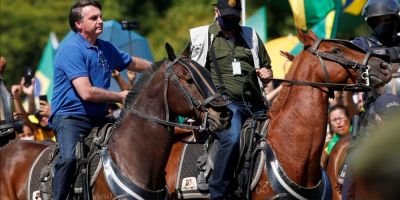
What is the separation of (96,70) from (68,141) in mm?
661

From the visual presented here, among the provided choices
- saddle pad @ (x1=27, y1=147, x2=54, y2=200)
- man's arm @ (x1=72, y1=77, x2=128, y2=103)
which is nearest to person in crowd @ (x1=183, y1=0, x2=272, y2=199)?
man's arm @ (x1=72, y1=77, x2=128, y2=103)

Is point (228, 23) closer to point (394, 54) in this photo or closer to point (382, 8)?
point (382, 8)

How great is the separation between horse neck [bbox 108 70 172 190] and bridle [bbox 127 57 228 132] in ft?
0.15

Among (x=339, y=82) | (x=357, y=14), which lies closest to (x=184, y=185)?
(x=339, y=82)

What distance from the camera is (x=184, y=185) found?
296 inches

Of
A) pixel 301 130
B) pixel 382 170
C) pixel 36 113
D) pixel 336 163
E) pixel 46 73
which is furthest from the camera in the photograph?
pixel 46 73

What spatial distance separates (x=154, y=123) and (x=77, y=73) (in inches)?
32.9

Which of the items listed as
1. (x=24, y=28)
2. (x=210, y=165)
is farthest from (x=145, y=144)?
(x=24, y=28)

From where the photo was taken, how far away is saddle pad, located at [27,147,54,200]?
6.94 meters

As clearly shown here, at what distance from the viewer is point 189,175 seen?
752 centimetres

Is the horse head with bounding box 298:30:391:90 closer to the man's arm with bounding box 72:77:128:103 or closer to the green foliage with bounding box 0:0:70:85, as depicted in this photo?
the man's arm with bounding box 72:77:128:103

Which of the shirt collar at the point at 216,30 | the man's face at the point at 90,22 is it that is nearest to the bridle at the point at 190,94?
the man's face at the point at 90,22

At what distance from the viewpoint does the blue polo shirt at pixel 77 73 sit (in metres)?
6.37

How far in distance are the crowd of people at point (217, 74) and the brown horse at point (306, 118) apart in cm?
30
